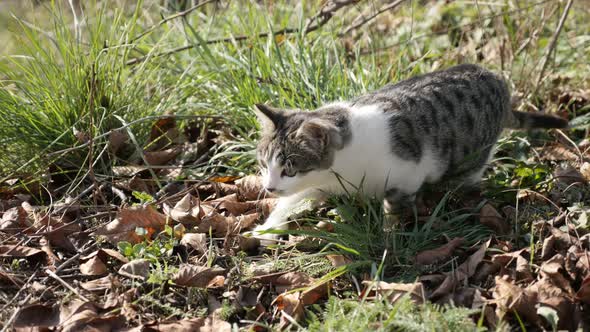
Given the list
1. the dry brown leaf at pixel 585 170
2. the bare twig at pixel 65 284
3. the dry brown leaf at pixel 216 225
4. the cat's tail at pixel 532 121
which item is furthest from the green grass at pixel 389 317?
the cat's tail at pixel 532 121

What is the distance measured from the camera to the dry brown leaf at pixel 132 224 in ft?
9.53

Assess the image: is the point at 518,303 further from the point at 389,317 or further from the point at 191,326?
the point at 191,326

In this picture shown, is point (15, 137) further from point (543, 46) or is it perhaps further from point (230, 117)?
point (543, 46)

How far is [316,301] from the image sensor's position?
8.27ft

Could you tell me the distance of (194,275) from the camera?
2592 millimetres

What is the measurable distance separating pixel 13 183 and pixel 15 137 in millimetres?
260

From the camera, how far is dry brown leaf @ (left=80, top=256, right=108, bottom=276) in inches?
106

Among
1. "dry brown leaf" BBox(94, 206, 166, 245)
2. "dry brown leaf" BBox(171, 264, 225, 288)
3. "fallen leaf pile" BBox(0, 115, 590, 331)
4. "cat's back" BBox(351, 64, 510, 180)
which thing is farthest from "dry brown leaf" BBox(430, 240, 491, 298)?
"dry brown leaf" BBox(94, 206, 166, 245)

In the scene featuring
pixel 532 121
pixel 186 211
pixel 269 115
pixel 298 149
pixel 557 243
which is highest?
pixel 269 115

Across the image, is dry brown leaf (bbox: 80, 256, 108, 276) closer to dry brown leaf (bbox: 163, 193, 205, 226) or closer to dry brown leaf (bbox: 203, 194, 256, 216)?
dry brown leaf (bbox: 163, 193, 205, 226)

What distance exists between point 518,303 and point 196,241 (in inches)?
54.7

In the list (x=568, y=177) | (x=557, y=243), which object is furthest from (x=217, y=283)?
(x=568, y=177)

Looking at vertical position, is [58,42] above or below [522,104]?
above

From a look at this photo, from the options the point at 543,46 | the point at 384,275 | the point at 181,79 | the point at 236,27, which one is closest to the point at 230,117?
the point at 181,79
